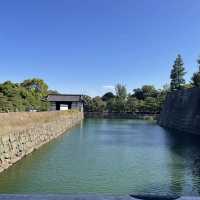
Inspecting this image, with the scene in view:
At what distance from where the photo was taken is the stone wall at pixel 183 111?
90.8 feet

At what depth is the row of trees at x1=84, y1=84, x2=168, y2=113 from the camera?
5875 centimetres

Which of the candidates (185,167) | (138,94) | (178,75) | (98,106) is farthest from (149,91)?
(185,167)

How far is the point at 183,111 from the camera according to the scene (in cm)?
3180

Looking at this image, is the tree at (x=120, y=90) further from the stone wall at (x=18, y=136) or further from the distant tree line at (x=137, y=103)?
the stone wall at (x=18, y=136)

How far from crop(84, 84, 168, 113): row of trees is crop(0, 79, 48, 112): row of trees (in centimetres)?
1124

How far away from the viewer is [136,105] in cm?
6150

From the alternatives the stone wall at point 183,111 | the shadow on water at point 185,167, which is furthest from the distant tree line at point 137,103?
the shadow on water at point 185,167

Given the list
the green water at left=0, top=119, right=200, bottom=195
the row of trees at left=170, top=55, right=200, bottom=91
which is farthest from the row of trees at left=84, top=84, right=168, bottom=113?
the green water at left=0, top=119, right=200, bottom=195

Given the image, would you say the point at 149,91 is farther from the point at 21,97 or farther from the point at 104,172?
the point at 104,172

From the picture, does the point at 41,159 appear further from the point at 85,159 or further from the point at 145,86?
the point at 145,86

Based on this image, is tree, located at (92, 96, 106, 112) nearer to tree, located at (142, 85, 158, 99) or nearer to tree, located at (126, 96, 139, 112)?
tree, located at (126, 96, 139, 112)

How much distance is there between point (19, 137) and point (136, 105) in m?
49.5

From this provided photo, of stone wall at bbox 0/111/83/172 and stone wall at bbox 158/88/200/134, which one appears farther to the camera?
stone wall at bbox 158/88/200/134

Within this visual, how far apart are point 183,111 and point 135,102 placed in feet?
98.7
